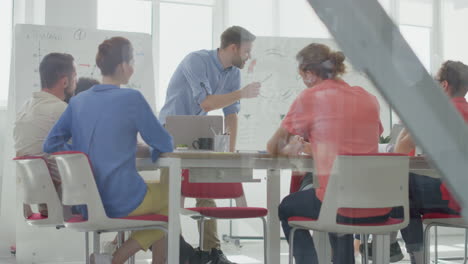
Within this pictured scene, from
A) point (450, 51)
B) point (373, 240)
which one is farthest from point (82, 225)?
point (450, 51)

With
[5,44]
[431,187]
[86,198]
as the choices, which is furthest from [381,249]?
[5,44]

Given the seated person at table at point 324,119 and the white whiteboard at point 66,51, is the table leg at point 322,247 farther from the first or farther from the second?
the white whiteboard at point 66,51

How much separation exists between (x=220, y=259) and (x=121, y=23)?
136 centimetres

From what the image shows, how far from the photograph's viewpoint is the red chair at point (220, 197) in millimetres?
1507

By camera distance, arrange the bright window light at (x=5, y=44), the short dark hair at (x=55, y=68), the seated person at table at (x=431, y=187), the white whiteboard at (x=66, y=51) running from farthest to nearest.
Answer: the bright window light at (x=5, y=44) → the white whiteboard at (x=66, y=51) → the short dark hair at (x=55, y=68) → the seated person at table at (x=431, y=187)

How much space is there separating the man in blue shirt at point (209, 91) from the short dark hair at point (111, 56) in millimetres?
205

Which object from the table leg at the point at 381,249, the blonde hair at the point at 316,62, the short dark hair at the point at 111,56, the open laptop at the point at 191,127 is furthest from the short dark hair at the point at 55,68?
the blonde hair at the point at 316,62

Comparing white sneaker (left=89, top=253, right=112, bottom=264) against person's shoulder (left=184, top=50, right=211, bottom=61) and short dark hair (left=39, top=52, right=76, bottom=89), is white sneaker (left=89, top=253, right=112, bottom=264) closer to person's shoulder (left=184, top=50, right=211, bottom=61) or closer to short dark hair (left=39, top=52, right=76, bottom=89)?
person's shoulder (left=184, top=50, right=211, bottom=61)

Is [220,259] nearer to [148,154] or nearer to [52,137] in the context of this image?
[148,154]

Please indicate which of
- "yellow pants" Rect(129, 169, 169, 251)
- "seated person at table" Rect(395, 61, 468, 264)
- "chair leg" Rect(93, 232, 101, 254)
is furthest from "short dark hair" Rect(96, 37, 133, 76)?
"seated person at table" Rect(395, 61, 468, 264)

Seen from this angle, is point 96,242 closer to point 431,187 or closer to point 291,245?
point 291,245

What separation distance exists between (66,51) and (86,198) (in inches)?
63.9

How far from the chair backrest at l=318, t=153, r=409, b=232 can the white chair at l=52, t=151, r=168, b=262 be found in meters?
0.75

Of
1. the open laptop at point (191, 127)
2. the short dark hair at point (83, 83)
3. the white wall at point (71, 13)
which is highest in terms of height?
the white wall at point (71, 13)
